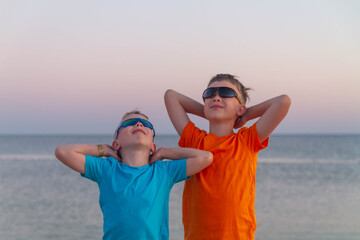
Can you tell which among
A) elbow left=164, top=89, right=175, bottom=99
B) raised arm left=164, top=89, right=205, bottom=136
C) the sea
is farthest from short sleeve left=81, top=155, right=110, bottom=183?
the sea

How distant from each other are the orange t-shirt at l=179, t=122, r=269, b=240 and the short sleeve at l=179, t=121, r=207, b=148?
9 cm

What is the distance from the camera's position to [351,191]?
642 inches

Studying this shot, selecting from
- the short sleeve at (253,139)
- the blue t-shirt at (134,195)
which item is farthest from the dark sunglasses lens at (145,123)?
the short sleeve at (253,139)

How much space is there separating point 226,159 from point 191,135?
44cm

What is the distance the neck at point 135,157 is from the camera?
3.40 m

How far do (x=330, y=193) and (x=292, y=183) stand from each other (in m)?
2.55

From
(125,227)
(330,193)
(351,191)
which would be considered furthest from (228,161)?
(351,191)

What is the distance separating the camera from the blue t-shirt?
10.4ft

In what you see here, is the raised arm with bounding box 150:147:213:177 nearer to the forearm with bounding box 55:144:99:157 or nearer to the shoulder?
the shoulder

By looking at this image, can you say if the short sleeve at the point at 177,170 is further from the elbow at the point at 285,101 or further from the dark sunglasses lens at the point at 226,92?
the elbow at the point at 285,101

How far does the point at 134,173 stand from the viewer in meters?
3.31

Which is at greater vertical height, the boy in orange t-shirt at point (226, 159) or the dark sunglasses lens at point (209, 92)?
the dark sunglasses lens at point (209, 92)

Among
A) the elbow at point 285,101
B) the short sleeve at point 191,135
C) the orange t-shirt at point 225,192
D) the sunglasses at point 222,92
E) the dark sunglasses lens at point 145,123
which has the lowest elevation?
the orange t-shirt at point 225,192

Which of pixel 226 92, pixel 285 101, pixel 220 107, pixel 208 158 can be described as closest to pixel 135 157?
pixel 208 158
